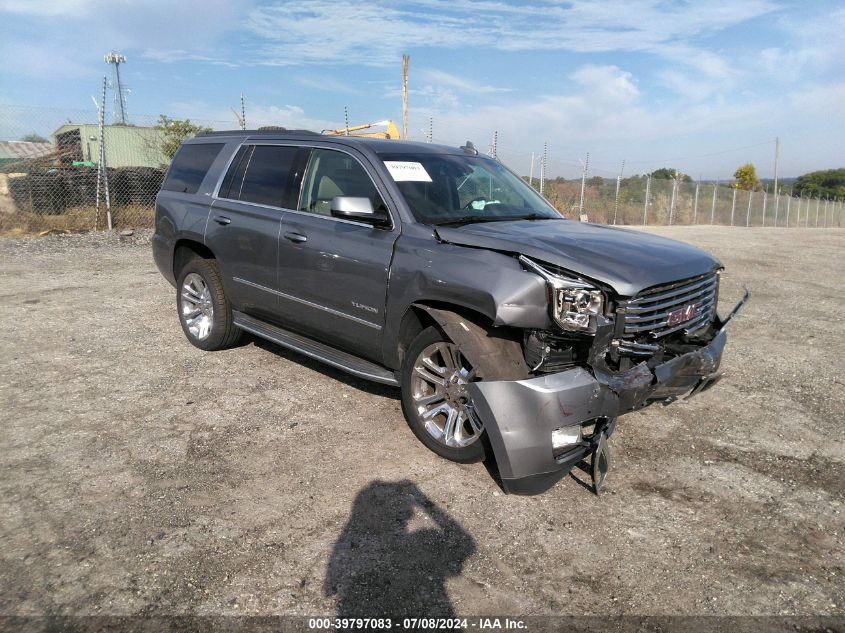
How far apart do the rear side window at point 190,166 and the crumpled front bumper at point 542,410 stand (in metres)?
3.65

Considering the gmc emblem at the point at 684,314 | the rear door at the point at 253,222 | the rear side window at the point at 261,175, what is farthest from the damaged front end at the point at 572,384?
the rear side window at the point at 261,175

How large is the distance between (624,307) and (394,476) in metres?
1.58

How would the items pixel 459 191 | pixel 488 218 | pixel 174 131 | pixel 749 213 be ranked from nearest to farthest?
pixel 488 218, pixel 459 191, pixel 174 131, pixel 749 213

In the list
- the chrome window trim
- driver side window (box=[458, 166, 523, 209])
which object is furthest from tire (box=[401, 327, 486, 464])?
driver side window (box=[458, 166, 523, 209])

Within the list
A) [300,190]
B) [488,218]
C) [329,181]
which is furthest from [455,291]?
[300,190]

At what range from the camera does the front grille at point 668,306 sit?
3328 mm

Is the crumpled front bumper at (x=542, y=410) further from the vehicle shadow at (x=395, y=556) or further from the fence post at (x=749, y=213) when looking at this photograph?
the fence post at (x=749, y=213)

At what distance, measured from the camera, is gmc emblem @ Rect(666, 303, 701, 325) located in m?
3.58

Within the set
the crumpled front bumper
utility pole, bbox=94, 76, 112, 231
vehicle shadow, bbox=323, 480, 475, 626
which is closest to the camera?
vehicle shadow, bbox=323, 480, 475, 626

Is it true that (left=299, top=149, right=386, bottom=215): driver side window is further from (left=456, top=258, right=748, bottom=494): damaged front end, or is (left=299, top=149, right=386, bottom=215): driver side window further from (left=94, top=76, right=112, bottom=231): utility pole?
(left=94, top=76, right=112, bottom=231): utility pole

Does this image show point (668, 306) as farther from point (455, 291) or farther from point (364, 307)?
point (364, 307)

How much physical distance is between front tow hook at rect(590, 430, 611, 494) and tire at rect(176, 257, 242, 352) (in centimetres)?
345

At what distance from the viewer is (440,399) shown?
381 cm

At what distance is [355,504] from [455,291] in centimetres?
126
